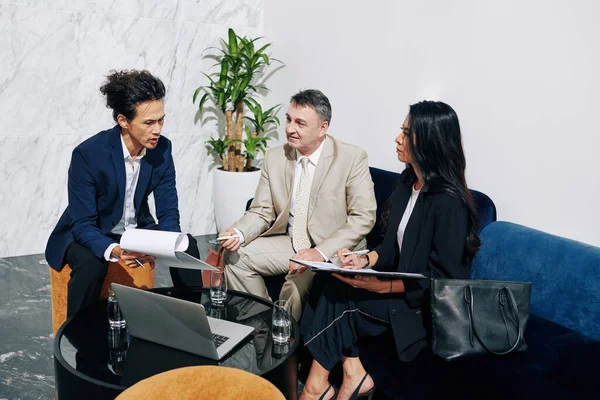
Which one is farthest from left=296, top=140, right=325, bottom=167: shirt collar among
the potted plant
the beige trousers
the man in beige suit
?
the potted plant

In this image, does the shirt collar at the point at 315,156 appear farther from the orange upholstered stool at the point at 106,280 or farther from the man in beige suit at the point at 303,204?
the orange upholstered stool at the point at 106,280

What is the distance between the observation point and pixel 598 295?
229cm

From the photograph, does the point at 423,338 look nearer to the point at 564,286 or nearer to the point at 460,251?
the point at 460,251

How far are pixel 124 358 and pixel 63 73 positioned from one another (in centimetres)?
298

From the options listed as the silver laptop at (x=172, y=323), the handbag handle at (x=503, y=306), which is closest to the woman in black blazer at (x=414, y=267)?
the handbag handle at (x=503, y=306)

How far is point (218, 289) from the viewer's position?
2.43 meters

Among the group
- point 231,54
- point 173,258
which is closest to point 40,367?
point 173,258

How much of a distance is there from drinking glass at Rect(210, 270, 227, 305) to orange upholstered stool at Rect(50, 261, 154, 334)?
694mm

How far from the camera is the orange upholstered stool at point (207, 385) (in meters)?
1.33

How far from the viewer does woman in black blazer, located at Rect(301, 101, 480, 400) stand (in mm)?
2383

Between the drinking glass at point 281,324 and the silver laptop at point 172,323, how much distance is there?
11 cm

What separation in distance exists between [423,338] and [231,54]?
3165 mm

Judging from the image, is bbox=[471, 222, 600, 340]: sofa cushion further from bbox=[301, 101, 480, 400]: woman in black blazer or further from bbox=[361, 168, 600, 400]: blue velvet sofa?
bbox=[301, 101, 480, 400]: woman in black blazer

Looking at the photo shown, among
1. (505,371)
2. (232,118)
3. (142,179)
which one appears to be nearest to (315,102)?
(142,179)
